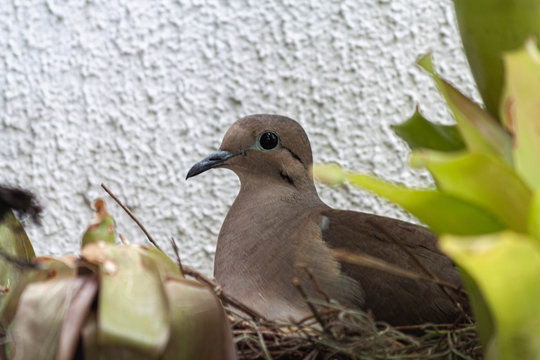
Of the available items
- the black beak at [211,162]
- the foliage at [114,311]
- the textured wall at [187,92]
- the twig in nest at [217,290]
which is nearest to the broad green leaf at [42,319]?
the foliage at [114,311]

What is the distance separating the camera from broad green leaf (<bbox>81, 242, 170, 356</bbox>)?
0.38 m

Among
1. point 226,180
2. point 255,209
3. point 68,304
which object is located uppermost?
point 68,304

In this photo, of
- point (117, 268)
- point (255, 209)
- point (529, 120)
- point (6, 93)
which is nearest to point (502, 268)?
point (529, 120)

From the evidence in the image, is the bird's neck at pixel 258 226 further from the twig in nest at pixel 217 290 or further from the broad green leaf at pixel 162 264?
the broad green leaf at pixel 162 264

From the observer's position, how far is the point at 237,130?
0.96m

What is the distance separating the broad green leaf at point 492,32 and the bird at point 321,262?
22cm

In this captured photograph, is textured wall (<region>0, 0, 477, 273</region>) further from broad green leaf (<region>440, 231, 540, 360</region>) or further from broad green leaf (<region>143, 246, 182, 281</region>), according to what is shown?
broad green leaf (<region>440, 231, 540, 360</region>)

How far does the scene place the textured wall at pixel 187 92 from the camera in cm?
135

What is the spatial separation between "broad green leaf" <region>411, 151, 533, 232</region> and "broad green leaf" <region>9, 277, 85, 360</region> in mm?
221

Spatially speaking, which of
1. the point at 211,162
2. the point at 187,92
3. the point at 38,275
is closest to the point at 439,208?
the point at 38,275

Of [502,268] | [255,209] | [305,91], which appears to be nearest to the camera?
[502,268]

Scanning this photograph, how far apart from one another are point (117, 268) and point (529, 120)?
0.25m

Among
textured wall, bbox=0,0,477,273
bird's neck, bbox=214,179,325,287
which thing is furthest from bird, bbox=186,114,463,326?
textured wall, bbox=0,0,477,273

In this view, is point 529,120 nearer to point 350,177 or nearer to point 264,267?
point 350,177
